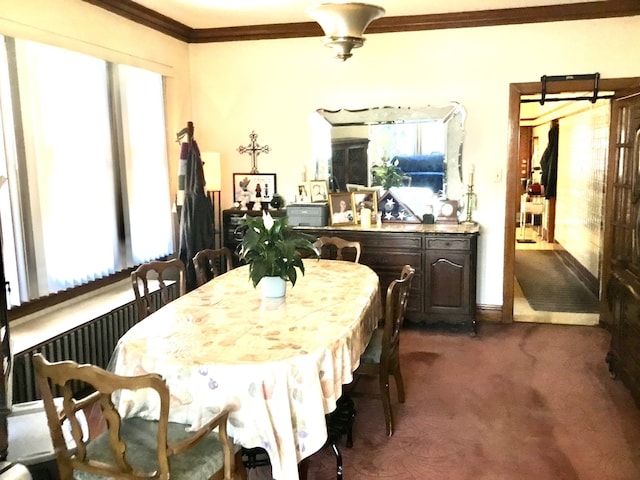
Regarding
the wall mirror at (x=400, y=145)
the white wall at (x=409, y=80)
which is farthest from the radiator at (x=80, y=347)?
the wall mirror at (x=400, y=145)

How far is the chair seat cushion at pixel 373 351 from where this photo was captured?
10.2 feet

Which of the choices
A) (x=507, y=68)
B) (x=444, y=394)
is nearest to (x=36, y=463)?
(x=444, y=394)

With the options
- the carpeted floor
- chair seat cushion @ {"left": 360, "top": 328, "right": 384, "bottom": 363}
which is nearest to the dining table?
chair seat cushion @ {"left": 360, "top": 328, "right": 384, "bottom": 363}

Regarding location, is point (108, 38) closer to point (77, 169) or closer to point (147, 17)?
→ point (147, 17)

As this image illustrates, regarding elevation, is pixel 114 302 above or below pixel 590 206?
below

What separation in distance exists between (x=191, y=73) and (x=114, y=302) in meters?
2.52

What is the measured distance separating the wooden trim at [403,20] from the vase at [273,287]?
2.52 metres

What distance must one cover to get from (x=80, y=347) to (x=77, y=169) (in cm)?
124

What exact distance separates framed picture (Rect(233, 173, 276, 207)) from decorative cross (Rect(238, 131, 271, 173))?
87 mm

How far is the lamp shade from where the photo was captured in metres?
5.18

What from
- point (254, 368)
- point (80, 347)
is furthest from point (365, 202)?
point (254, 368)

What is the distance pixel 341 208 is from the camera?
513 centimetres

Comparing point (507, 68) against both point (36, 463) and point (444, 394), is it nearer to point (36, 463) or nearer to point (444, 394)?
point (444, 394)

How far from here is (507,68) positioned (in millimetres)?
4824
